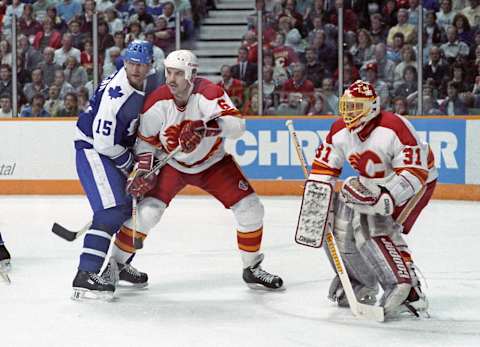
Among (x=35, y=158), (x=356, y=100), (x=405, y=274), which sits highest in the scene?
(x=356, y=100)

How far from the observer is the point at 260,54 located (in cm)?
974

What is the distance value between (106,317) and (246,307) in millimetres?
666

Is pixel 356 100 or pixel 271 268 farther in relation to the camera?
pixel 271 268

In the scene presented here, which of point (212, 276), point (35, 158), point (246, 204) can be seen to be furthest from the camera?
point (35, 158)

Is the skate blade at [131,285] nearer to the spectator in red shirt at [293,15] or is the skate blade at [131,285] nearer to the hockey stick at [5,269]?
the hockey stick at [5,269]

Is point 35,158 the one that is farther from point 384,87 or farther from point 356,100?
point 356,100

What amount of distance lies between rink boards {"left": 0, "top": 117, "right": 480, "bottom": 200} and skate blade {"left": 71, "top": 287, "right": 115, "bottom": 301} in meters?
4.69

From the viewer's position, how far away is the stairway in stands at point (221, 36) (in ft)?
34.6

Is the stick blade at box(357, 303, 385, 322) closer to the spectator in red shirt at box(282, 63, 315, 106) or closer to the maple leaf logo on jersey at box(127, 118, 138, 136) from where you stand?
the maple leaf logo on jersey at box(127, 118, 138, 136)

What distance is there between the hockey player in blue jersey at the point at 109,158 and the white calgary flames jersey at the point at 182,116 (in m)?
0.07

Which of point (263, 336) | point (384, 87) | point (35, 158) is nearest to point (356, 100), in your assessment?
point (263, 336)

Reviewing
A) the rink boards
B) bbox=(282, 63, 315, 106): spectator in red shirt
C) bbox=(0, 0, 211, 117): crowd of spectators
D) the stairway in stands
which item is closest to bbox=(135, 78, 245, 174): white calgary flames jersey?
the rink boards

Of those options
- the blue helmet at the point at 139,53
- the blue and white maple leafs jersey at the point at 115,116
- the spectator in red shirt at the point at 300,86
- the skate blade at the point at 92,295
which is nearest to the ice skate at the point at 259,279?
the skate blade at the point at 92,295

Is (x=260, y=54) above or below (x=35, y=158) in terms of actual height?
above
